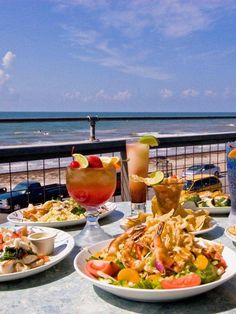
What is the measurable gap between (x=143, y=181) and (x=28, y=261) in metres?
0.46

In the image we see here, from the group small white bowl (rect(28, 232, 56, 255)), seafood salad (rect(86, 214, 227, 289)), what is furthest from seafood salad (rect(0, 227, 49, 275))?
seafood salad (rect(86, 214, 227, 289))

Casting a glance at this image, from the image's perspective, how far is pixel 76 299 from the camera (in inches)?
33.9

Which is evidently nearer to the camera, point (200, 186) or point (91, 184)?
point (91, 184)

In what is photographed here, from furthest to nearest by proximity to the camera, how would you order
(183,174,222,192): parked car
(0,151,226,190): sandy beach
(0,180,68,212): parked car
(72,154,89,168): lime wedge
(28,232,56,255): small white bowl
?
(0,180,68,212): parked car < (0,151,226,190): sandy beach < (183,174,222,192): parked car < (72,154,89,168): lime wedge < (28,232,56,255): small white bowl

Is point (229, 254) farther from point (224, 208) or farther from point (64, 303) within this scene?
point (224, 208)

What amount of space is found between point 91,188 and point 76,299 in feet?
1.48

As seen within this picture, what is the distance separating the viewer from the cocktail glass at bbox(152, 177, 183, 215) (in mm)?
1351

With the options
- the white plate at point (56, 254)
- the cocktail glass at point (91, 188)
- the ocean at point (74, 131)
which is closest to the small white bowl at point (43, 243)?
the white plate at point (56, 254)

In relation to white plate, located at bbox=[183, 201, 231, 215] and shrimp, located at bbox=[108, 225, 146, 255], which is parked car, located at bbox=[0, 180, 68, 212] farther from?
shrimp, located at bbox=[108, 225, 146, 255]

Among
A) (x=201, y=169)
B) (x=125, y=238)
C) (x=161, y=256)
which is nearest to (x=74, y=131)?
(x=201, y=169)

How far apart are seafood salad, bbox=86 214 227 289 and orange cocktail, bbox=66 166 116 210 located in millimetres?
284

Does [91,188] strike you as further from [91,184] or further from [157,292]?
[157,292]

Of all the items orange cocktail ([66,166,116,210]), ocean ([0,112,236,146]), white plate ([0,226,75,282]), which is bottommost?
ocean ([0,112,236,146])

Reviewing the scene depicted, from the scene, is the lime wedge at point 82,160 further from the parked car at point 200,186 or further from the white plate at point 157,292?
the parked car at point 200,186
